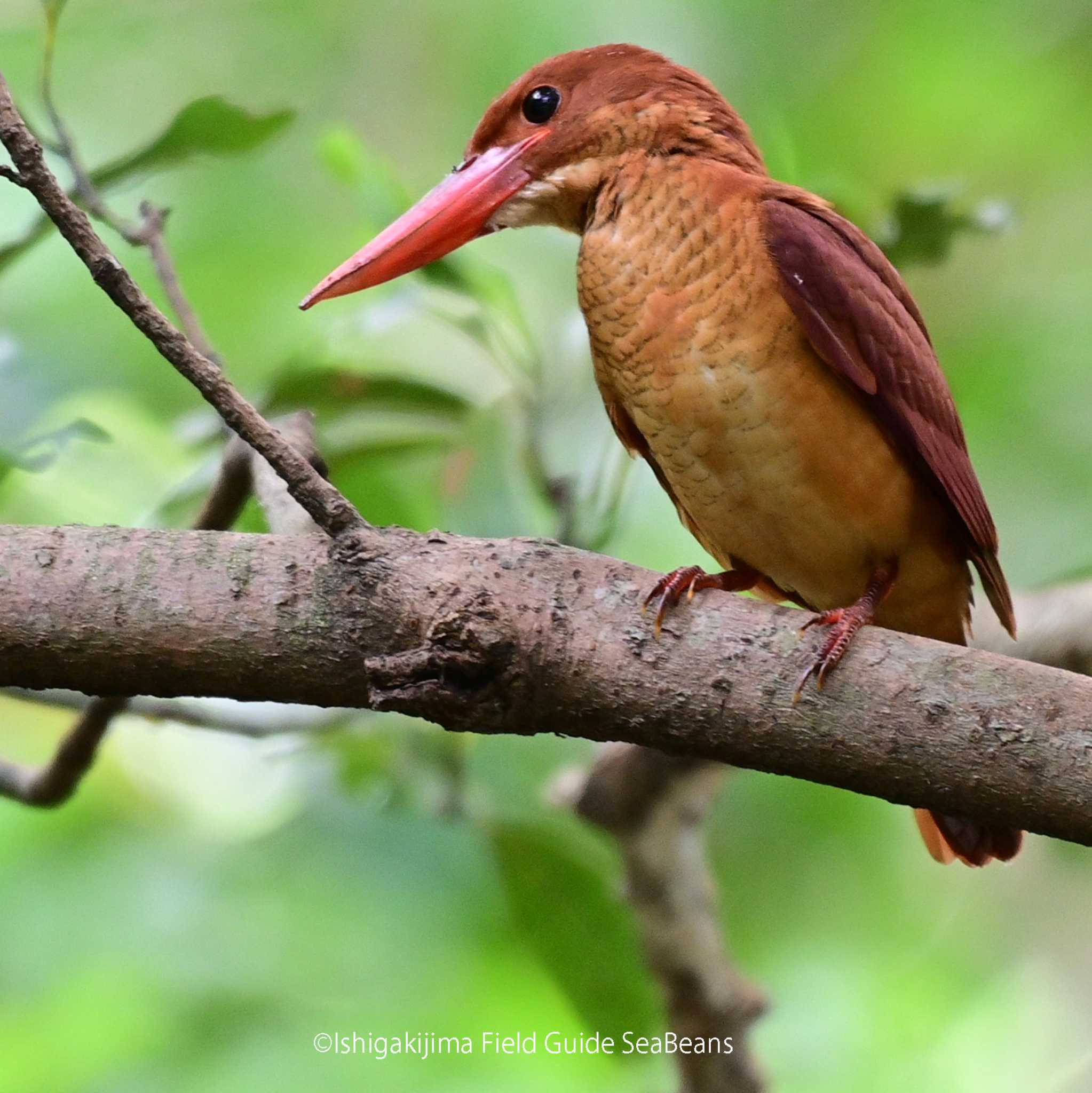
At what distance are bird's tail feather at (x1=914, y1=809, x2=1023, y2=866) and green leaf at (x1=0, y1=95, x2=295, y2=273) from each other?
3.93 ft

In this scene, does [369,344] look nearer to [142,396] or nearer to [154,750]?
[142,396]

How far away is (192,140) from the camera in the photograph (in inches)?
69.9

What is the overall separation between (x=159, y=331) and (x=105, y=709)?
28.6 inches

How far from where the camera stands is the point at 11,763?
6.11 feet

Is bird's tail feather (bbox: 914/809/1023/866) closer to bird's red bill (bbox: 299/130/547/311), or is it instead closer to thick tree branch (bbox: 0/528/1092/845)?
thick tree branch (bbox: 0/528/1092/845)

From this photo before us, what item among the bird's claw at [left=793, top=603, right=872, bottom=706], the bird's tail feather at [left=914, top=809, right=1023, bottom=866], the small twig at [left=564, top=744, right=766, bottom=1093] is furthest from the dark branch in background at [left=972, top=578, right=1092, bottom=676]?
the bird's claw at [left=793, top=603, right=872, bottom=706]

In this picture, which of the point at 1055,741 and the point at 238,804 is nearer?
the point at 1055,741

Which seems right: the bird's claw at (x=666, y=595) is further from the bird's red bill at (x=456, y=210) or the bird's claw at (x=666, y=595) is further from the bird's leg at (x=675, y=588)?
the bird's red bill at (x=456, y=210)

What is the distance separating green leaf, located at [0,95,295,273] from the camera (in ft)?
5.72

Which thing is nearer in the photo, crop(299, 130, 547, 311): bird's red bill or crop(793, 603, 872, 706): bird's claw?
crop(793, 603, 872, 706): bird's claw

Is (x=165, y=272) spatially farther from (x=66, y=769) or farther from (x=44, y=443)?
(x=66, y=769)

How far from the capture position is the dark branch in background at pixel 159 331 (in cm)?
104

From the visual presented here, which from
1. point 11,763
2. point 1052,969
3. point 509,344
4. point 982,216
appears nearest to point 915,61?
point 982,216

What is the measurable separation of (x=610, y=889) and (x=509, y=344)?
0.88 m
